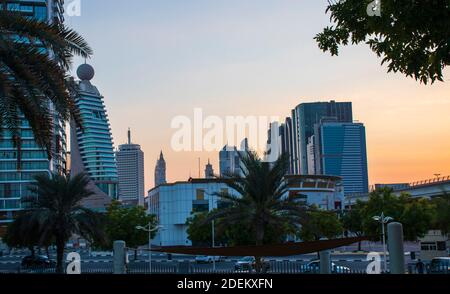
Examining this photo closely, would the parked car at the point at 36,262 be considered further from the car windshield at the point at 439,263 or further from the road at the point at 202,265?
the car windshield at the point at 439,263

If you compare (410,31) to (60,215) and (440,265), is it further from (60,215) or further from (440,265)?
(60,215)

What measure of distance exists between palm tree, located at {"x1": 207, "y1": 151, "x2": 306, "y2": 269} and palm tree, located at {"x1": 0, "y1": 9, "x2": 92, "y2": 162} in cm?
1576

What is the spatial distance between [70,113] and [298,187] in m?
87.5

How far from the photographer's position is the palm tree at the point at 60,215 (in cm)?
3416

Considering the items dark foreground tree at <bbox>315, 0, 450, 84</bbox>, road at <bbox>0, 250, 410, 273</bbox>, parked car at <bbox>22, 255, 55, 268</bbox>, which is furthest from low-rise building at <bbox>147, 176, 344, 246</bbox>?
dark foreground tree at <bbox>315, 0, 450, 84</bbox>

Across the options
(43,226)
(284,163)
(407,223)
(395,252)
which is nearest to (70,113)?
(395,252)

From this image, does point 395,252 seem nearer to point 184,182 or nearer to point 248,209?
point 248,209

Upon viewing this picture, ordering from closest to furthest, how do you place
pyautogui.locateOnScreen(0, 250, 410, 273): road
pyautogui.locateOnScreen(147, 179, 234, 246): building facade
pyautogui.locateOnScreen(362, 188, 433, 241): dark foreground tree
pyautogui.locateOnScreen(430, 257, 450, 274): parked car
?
pyautogui.locateOnScreen(430, 257, 450, 274): parked car < pyautogui.locateOnScreen(0, 250, 410, 273): road < pyautogui.locateOnScreen(362, 188, 433, 241): dark foreground tree < pyautogui.locateOnScreen(147, 179, 234, 246): building facade

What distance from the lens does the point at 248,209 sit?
1104 inches

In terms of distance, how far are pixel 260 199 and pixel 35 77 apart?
17439 mm

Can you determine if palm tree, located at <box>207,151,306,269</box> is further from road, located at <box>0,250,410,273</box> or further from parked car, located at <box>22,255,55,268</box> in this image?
parked car, located at <box>22,255,55,268</box>

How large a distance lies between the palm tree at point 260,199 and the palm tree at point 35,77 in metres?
15.8

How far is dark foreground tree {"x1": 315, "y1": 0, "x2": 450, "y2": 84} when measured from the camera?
24.4 ft

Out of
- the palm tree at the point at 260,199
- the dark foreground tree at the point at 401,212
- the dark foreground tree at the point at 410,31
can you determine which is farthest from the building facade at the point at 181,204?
the dark foreground tree at the point at 410,31
